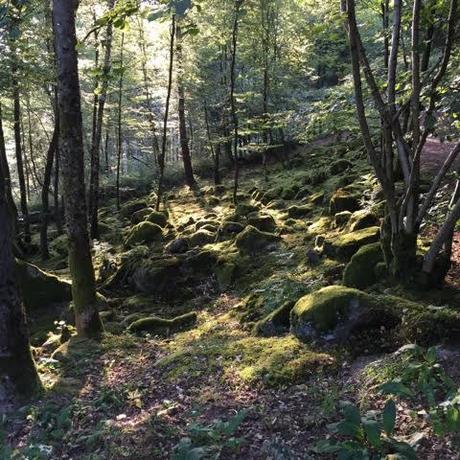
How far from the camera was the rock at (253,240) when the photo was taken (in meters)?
11.1

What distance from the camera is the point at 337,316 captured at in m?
5.66

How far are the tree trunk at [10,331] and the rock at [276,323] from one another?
3071 millimetres

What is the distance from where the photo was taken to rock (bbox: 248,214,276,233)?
12219mm

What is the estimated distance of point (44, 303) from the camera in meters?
9.55

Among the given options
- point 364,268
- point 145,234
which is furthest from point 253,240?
point 145,234

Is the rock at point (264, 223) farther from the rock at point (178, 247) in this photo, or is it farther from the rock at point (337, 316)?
the rock at point (337, 316)

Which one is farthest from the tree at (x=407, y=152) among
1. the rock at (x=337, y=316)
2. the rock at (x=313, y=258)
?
the rock at (x=313, y=258)

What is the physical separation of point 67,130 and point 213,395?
4.30 meters

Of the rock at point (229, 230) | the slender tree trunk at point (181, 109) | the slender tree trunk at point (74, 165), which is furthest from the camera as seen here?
the slender tree trunk at point (181, 109)

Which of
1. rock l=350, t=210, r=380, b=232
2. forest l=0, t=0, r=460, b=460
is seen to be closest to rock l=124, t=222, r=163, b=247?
forest l=0, t=0, r=460, b=460

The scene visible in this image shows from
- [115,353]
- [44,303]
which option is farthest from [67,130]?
[44,303]

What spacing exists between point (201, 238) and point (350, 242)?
16.0ft

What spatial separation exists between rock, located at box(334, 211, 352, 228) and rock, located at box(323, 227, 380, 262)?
1392 millimetres

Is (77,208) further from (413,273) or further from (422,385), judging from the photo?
(422,385)
